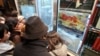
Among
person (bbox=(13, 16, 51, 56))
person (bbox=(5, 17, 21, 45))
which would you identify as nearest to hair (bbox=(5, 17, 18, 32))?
person (bbox=(5, 17, 21, 45))

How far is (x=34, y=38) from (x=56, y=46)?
2.26ft

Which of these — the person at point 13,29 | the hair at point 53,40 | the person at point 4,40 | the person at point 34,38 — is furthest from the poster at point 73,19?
the person at point 4,40

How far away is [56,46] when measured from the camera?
1.81m

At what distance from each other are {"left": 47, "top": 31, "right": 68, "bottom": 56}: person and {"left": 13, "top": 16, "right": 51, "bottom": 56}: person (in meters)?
0.53

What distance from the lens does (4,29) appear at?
70.2 inches

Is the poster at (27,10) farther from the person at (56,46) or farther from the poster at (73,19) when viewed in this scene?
the person at (56,46)

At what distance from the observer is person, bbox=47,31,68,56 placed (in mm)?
1749

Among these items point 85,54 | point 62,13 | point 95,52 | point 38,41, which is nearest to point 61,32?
point 62,13

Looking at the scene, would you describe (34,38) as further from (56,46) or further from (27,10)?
(27,10)

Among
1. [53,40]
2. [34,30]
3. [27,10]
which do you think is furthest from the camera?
[27,10]

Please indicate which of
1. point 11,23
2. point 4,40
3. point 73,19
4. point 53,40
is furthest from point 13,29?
point 73,19

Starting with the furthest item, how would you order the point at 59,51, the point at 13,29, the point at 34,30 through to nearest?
1. the point at 13,29
2. the point at 59,51
3. the point at 34,30

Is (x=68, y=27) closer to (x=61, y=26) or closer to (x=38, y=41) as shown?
(x=61, y=26)

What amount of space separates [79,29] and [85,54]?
34cm
